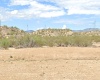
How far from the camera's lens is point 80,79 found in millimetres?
17359

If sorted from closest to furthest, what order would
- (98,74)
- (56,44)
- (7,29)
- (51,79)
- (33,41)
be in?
(51,79), (98,74), (33,41), (56,44), (7,29)

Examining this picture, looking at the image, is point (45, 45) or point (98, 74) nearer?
point (98, 74)

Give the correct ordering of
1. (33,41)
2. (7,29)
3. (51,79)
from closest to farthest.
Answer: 1. (51,79)
2. (33,41)
3. (7,29)

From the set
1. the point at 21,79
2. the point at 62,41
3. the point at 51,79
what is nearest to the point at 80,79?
the point at 51,79

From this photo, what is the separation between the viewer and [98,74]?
62.3ft

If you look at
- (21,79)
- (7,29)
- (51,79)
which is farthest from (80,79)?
(7,29)

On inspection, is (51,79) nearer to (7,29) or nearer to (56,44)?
(56,44)

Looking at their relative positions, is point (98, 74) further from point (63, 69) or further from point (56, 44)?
point (56, 44)

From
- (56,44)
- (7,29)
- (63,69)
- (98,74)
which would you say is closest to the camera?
(98,74)

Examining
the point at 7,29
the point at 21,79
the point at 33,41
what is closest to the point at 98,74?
the point at 21,79

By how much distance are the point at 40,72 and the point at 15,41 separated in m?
33.4

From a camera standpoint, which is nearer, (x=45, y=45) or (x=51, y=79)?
(x=51, y=79)

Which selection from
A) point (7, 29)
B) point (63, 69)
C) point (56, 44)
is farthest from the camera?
point (7, 29)

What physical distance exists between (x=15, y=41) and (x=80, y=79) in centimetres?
3638
